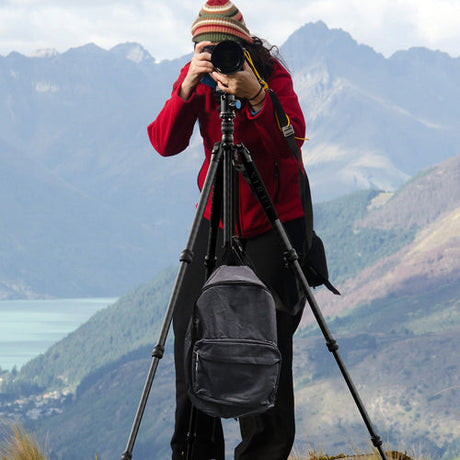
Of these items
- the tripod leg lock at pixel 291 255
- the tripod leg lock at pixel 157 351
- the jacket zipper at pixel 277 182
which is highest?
the jacket zipper at pixel 277 182

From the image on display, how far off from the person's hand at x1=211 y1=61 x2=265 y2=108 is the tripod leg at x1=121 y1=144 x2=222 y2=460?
0.69ft

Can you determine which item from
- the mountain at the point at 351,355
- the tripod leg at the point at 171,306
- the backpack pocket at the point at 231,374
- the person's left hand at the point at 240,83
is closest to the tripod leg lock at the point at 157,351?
the tripod leg at the point at 171,306

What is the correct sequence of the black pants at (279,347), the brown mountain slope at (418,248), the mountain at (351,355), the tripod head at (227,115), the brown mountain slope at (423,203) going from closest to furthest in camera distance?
1. the tripod head at (227,115)
2. the black pants at (279,347)
3. the mountain at (351,355)
4. the brown mountain slope at (418,248)
5. the brown mountain slope at (423,203)

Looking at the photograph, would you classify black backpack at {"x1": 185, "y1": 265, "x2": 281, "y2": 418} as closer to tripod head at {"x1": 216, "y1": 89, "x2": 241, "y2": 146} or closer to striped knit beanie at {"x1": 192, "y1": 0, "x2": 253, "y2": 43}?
tripod head at {"x1": 216, "y1": 89, "x2": 241, "y2": 146}

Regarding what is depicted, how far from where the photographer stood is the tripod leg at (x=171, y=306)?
7.28 ft

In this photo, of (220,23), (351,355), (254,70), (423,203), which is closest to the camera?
(254,70)

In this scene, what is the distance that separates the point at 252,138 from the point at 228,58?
385mm

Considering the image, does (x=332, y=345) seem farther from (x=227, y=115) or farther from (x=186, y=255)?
(x=227, y=115)

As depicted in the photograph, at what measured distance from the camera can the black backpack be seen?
87.5 inches

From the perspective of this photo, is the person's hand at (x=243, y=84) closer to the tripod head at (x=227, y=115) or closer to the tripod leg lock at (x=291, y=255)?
the tripod head at (x=227, y=115)

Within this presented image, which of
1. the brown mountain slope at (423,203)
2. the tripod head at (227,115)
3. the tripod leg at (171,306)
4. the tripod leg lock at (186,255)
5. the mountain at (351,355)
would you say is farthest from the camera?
the brown mountain slope at (423,203)

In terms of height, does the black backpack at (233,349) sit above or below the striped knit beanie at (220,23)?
below

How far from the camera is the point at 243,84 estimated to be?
2.43 m

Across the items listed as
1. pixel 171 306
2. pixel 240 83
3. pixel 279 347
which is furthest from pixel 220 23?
pixel 279 347
